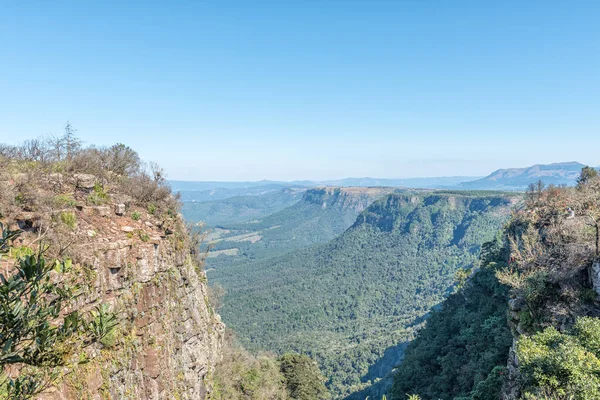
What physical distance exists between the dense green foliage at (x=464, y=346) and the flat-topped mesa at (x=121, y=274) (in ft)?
56.7

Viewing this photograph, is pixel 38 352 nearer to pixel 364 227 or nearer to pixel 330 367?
pixel 330 367

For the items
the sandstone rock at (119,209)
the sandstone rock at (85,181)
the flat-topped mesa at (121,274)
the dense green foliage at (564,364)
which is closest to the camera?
the dense green foliage at (564,364)

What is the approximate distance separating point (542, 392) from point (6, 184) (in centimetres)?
1977

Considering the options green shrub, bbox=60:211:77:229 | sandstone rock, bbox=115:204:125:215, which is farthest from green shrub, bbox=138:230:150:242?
green shrub, bbox=60:211:77:229

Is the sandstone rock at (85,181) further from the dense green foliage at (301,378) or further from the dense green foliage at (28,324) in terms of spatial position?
the dense green foliage at (301,378)

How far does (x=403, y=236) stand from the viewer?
168875 mm

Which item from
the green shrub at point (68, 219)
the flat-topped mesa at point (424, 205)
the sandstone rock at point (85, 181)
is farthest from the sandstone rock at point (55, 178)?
the flat-topped mesa at point (424, 205)

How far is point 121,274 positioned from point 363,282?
131830mm

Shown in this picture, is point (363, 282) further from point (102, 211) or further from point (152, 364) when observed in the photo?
point (102, 211)

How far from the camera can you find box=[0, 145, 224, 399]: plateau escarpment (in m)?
10.6

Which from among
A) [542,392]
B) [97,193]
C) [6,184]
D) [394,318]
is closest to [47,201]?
[6,184]

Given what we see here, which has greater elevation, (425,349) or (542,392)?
(542,392)

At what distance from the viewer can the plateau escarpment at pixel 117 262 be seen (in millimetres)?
10650

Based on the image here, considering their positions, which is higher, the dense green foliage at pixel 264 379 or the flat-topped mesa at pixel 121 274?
the flat-topped mesa at pixel 121 274
